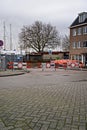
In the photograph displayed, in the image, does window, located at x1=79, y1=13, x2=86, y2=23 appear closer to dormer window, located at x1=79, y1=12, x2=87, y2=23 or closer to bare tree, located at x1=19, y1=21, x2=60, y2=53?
dormer window, located at x1=79, y1=12, x2=87, y2=23

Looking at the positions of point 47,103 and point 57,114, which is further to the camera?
point 47,103

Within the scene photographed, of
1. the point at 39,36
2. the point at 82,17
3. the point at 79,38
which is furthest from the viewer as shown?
the point at 39,36

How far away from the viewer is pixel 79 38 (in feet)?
179

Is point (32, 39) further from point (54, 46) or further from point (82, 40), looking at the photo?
point (82, 40)

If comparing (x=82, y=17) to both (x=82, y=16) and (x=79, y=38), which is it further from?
(x=79, y=38)

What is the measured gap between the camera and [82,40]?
176ft

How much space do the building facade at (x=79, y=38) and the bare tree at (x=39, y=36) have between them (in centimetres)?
1286

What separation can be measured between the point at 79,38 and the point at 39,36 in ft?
56.6

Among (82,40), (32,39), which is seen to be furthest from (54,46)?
(82,40)

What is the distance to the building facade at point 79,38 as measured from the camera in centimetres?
5312

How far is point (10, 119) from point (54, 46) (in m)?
65.0

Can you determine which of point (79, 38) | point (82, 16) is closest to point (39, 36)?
point (82, 16)

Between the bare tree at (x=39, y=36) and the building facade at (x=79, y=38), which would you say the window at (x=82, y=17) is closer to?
the building facade at (x=79, y=38)

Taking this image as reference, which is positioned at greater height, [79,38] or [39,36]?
[39,36]
